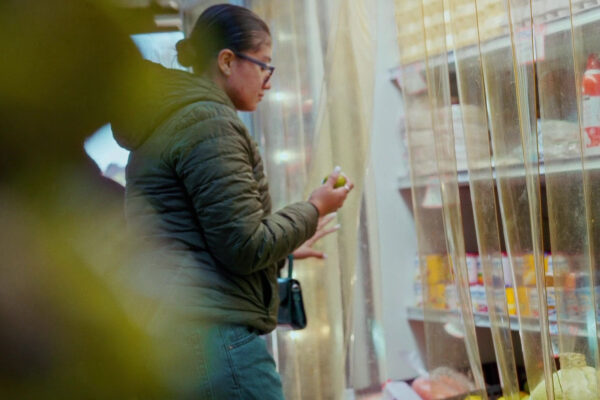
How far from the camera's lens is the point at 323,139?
165cm

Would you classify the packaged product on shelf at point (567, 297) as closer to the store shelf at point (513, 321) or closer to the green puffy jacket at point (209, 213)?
the store shelf at point (513, 321)

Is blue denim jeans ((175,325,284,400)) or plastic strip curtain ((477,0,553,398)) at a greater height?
plastic strip curtain ((477,0,553,398))

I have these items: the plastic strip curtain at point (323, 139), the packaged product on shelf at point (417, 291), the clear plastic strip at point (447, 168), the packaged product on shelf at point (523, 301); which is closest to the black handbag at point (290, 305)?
the plastic strip curtain at point (323, 139)

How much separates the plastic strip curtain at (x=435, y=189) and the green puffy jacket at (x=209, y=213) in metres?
0.32

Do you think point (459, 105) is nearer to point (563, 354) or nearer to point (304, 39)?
point (563, 354)

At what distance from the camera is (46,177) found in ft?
Answer: 0.44

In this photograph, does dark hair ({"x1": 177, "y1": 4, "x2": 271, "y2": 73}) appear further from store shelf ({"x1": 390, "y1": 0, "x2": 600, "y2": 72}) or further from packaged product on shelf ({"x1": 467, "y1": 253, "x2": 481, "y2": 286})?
packaged product on shelf ({"x1": 467, "y1": 253, "x2": 481, "y2": 286})

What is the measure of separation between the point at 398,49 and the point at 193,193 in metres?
0.59

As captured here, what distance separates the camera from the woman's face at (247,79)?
1146mm

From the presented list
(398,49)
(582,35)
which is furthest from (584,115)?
(398,49)

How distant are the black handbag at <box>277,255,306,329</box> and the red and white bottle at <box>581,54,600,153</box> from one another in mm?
644

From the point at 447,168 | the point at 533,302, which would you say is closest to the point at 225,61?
the point at 447,168

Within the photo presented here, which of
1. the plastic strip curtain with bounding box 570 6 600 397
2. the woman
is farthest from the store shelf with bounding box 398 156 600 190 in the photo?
the woman

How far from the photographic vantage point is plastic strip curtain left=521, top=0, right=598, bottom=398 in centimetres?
94
